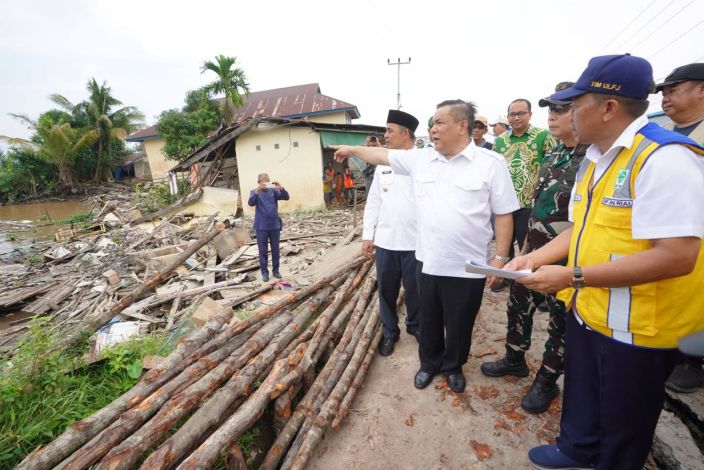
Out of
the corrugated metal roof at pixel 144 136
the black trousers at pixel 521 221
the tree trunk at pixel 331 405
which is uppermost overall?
the corrugated metal roof at pixel 144 136

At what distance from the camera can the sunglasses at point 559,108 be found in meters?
2.38

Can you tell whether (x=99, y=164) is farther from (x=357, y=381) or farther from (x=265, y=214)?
(x=357, y=381)

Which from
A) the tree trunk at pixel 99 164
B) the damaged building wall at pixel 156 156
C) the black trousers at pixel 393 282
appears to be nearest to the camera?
the black trousers at pixel 393 282

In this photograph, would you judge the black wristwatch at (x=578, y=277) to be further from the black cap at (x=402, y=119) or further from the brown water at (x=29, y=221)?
A: the brown water at (x=29, y=221)

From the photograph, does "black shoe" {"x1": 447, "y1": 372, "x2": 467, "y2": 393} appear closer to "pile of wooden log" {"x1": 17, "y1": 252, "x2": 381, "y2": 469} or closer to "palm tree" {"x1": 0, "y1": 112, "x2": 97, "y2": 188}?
"pile of wooden log" {"x1": 17, "y1": 252, "x2": 381, "y2": 469}

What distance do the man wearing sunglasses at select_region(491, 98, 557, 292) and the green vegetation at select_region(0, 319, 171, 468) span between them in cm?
405

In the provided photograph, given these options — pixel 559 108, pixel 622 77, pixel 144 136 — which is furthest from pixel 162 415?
pixel 144 136

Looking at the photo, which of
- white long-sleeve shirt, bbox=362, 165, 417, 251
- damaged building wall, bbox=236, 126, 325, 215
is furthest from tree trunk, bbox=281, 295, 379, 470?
damaged building wall, bbox=236, 126, 325, 215

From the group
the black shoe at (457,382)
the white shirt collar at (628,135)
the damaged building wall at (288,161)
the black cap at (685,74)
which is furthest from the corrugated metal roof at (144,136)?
the white shirt collar at (628,135)

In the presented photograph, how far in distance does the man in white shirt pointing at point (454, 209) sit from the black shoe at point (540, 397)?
51 centimetres

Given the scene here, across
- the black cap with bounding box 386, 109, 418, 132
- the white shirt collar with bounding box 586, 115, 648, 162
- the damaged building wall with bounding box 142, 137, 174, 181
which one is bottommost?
the white shirt collar with bounding box 586, 115, 648, 162

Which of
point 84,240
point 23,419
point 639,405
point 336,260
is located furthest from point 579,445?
point 84,240

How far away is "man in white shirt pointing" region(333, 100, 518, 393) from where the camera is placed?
244 cm

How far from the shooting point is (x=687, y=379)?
253 cm
